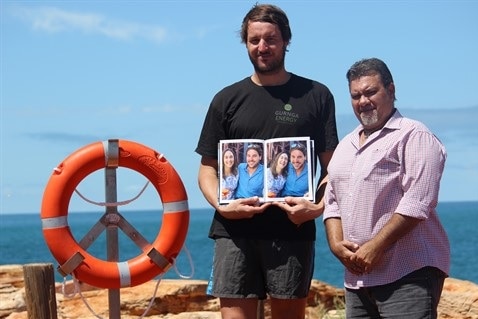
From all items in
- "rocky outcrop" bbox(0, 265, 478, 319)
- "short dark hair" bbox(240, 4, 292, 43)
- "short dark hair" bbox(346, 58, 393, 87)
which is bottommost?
"rocky outcrop" bbox(0, 265, 478, 319)

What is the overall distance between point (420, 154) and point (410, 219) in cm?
23

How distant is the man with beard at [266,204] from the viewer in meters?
4.70

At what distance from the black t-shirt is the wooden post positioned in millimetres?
1059

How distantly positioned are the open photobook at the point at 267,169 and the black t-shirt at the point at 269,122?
6 cm

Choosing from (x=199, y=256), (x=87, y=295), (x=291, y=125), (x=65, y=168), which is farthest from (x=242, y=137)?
(x=199, y=256)

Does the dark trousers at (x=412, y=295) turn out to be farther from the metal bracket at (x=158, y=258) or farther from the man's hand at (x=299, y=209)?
the metal bracket at (x=158, y=258)

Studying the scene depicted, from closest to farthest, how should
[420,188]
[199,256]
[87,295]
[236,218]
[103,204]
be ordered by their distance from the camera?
[420,188]
[236,218]
[103,204]
[87,295]
[199,256]

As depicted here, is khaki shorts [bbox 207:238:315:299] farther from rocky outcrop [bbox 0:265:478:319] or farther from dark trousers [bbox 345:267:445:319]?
rocky outcrop [bbox 0:265:478:319]

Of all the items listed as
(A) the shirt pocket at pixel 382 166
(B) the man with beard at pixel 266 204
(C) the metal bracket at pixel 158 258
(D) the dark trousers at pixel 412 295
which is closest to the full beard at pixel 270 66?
(B) the man with beard at pixel 266 204

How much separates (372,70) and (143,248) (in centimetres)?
190

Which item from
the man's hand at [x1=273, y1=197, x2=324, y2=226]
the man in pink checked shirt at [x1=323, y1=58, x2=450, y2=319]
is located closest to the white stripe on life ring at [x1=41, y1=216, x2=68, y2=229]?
the man's hand at [x1=273, y1=197, x2=324, y2=226]

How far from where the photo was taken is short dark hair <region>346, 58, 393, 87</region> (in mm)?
4156

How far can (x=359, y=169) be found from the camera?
4.18 meters

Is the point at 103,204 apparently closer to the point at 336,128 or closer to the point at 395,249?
the point at 336,128
